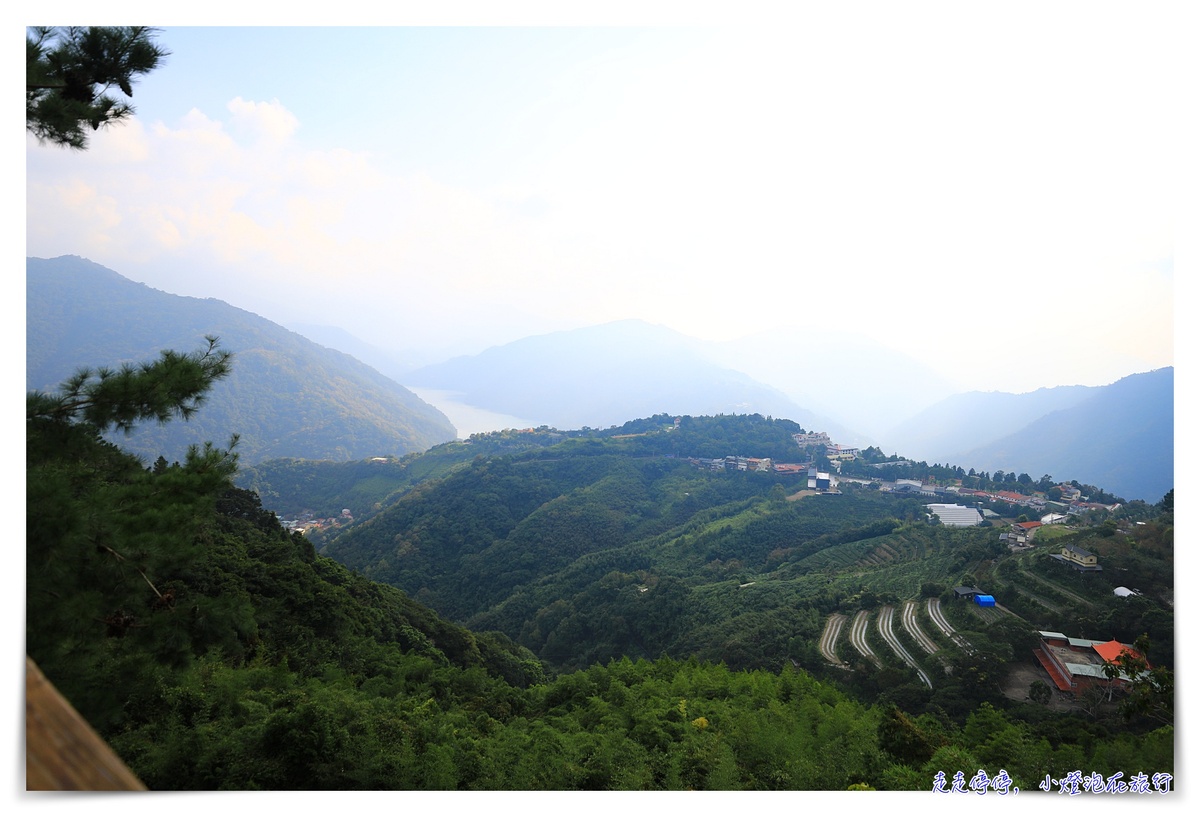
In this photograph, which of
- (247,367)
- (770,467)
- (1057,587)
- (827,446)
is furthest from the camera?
(247,367)

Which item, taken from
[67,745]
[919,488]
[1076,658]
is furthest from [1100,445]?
[67,745]

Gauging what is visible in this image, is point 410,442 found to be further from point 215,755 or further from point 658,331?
point 215,755

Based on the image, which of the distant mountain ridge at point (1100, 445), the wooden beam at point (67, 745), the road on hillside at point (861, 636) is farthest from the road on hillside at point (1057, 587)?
the wooden beam at point (67, 745)

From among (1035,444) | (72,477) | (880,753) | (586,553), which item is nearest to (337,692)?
(72,477)

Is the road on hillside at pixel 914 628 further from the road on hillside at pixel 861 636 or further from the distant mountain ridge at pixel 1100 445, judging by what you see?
the distant mountain ridge at pixel 1100 445

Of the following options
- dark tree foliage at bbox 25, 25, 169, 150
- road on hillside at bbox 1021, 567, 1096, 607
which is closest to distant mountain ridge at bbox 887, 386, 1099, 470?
road on hillside at bbox 1021, 567, 1096, 607

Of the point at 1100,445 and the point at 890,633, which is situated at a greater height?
the point at 1100,445

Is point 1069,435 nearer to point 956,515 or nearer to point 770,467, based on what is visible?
point 956,515
